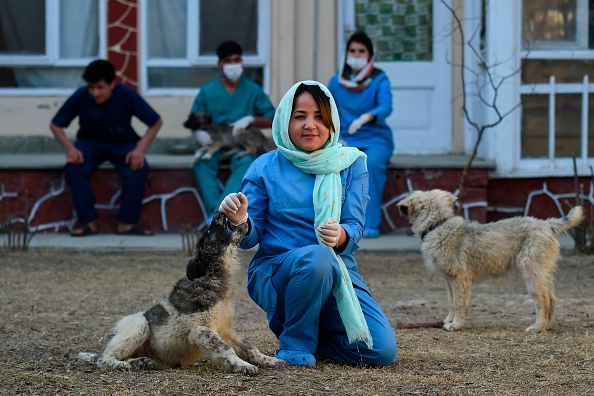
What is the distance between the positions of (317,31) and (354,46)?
135cm

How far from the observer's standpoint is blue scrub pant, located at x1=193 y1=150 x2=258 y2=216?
10844 millimetres

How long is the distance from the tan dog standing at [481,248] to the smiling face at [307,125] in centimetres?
185

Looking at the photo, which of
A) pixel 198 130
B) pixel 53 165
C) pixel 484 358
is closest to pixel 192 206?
pixel 198 130

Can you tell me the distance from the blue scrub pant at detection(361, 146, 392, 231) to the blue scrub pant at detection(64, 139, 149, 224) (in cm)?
240

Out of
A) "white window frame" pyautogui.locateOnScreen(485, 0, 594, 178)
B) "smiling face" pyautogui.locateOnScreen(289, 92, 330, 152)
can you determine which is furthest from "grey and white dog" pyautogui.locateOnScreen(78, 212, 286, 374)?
"white window frame" pyautogui.locateOnScreen(485, 0, 594, 178)

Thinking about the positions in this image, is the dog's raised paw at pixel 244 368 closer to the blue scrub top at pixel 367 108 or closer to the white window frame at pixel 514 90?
the blue scrub top at pixel 367 108

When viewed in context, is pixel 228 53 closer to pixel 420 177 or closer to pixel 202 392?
pixel 420 177

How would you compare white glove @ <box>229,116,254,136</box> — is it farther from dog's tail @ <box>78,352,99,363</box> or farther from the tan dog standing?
dog's tail @ <box>78,352,99,363</box>

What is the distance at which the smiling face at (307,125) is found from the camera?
211 inches

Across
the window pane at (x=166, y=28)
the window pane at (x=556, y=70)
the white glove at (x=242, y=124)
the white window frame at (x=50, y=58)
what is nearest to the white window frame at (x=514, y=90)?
the window pane at (x=556, y=70)

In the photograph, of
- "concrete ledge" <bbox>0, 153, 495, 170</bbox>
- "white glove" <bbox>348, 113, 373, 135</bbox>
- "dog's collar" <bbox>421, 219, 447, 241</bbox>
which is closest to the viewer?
"dog's collar" <bbox>421, 219, 447, 241</bbox>

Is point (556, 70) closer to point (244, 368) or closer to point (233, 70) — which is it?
point (233, 70)

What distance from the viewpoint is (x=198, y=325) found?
504cm

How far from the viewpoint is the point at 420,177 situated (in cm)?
1120
